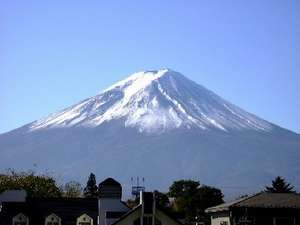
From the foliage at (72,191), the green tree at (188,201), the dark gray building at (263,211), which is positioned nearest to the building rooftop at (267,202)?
the dark gray building at (263,211)

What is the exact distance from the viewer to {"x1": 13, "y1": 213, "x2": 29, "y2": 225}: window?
5975cm

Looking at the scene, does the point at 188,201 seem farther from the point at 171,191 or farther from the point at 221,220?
the point at 221,220

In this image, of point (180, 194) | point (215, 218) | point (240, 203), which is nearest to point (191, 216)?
point (180, 194)

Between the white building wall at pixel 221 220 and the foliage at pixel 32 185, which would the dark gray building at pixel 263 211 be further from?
the foliage at pixel 32 185

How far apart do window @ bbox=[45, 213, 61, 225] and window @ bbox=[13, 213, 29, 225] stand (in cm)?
162

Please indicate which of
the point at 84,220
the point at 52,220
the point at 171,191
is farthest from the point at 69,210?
the point at 171,191

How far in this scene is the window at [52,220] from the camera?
195 ft

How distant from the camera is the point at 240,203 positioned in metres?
56.3

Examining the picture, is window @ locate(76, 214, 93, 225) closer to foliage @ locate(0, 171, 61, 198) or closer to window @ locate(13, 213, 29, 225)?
window @ locate(13, 213, 29, 225)

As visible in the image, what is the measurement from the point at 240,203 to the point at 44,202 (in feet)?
50.4

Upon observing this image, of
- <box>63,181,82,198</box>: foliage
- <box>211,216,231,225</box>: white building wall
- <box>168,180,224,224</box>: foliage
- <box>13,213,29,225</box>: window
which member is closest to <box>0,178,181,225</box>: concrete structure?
<box>13,213,29,225</box>: window

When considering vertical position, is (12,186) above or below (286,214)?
above

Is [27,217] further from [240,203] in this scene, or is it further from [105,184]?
[240,203]

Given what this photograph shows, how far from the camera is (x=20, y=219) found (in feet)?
197
